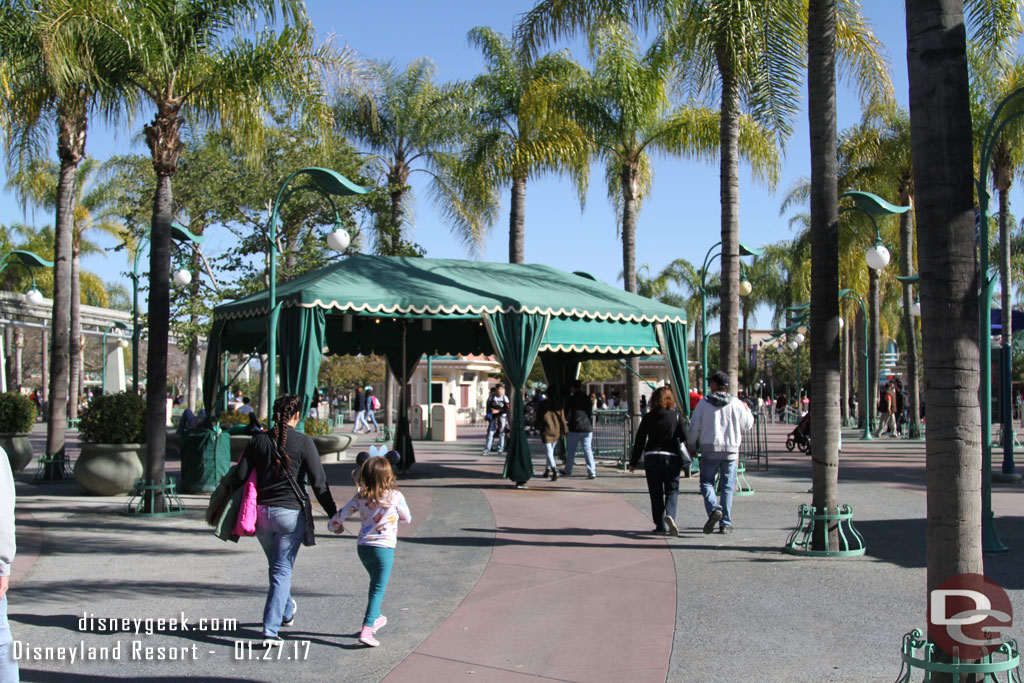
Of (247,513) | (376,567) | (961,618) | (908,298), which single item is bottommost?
(376,567)

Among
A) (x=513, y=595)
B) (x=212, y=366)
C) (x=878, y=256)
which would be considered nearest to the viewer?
(x=513, y=595)

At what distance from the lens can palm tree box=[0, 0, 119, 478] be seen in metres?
11.3

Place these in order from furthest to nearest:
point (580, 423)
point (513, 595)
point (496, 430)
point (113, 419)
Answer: point (496, 430), point (580, 423), point (113, 419), point (513, 595)

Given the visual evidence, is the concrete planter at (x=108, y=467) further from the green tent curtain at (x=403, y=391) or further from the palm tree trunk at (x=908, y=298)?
the palm tree trunk at (x=908, y=298)

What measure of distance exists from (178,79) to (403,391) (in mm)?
7847

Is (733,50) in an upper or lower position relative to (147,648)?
upper

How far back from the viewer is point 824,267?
9.09 metres

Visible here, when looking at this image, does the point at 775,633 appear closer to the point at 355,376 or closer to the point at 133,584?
the point at 133,584

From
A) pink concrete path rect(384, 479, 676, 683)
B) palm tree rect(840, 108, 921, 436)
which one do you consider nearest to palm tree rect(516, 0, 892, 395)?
pink concrete path rect(384, 479, 676, 683)

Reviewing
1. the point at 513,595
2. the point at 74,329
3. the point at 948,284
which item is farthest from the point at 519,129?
the point at 74,329

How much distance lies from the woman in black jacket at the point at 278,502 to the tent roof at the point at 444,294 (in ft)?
24.7

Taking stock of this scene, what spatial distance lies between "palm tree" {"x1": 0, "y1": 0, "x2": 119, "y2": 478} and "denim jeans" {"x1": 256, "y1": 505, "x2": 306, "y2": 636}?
759 cm

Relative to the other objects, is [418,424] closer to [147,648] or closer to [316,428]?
[316,428]

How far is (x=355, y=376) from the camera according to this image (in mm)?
63375
